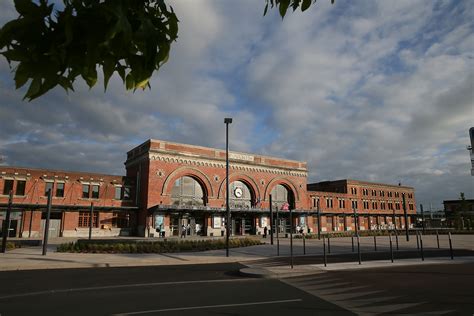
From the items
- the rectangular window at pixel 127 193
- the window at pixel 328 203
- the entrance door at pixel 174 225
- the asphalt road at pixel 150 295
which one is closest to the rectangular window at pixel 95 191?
the rectangular window at pixel 127 193

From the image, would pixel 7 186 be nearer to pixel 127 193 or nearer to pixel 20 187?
pixel 20 187

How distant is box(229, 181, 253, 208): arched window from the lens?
47625 millimetres

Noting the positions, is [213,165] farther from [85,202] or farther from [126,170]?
[85,202]

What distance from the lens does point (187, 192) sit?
4400 cm

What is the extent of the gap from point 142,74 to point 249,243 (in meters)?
28.8

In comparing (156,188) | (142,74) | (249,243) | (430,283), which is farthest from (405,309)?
(156,188)

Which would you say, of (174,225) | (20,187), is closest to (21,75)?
(20,187)

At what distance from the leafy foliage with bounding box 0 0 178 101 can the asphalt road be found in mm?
6468

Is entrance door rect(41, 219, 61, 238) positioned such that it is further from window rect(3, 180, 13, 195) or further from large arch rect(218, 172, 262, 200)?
large arch rect(218, 172, 262, 200)

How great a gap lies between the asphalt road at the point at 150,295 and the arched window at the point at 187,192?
97.8ft

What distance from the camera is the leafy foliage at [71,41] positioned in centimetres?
171

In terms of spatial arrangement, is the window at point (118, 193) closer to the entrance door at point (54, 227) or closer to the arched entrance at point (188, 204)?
the arched entrance at point (188, 204)

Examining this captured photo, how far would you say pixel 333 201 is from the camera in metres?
62.1

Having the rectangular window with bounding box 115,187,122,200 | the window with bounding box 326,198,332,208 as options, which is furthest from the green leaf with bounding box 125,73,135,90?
the window with bounding box 326,198,332,208
